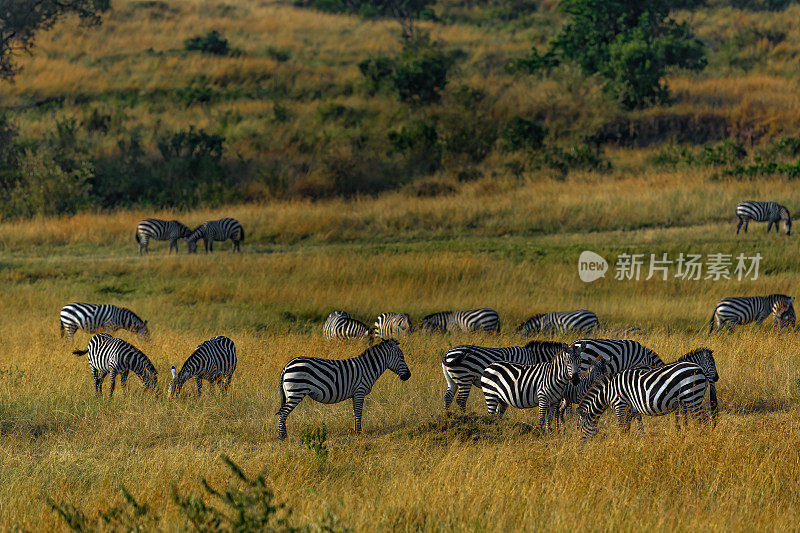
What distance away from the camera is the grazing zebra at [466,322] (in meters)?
17.5

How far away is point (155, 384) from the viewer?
12.9 m

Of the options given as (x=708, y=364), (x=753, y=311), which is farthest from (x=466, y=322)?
(x=708, y=364)

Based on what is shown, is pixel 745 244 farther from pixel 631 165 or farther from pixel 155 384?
pixel 155 384

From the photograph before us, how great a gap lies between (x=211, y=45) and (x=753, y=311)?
4411 centimetres

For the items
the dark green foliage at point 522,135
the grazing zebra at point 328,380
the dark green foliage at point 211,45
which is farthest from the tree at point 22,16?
the grazing zebra at point 328,380

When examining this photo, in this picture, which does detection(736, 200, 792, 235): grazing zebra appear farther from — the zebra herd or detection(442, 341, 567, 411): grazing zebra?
detection(442, 341, 567, 411): grazing zebra

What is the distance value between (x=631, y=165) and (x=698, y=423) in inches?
1114

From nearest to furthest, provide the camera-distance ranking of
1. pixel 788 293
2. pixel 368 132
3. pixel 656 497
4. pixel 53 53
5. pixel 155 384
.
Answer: pixel 656 497
pixel 155 384
pixel 788 293
pixel 368 132
pixel 53 53

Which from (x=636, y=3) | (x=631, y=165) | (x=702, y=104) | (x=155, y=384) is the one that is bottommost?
(x=155, y=384)

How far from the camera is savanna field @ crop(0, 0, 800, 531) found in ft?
27.6

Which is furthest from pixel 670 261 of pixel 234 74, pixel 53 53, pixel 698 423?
pixel 53 53

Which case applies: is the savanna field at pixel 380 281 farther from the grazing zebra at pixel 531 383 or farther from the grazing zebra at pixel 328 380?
the grazing zebra at pixel 328 380

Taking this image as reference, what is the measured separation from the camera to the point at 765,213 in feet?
84.1

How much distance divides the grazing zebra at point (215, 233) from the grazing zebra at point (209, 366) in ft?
43.6
